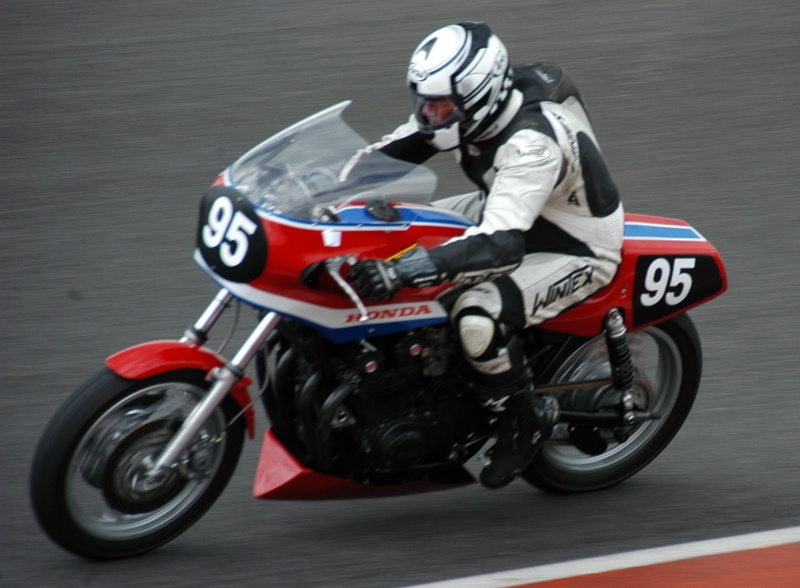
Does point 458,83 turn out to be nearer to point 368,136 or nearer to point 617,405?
point 617,405

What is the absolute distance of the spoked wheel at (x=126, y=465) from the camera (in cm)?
391

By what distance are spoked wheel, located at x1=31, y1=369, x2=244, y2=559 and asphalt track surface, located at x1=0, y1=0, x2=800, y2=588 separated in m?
0.14

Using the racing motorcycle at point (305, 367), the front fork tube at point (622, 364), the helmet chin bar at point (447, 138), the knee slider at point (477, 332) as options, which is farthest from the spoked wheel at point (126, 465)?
the front fork tube at point (622, 364)

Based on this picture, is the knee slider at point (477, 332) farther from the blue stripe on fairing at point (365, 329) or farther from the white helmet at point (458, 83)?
the white helmet at point (458, 83)

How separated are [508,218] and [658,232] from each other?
3.17ft

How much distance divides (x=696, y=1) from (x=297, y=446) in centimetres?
624

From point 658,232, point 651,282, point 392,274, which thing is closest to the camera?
point 392,274

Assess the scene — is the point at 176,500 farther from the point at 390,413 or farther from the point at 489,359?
the point at 489,359

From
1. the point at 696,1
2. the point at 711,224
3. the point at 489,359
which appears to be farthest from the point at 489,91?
the point at 696,1

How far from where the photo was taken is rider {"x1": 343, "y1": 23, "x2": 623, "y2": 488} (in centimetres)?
391

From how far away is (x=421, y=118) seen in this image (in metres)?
4.12

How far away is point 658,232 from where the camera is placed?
4.66 m

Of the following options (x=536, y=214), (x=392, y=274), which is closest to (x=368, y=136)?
(x=536, y=214)

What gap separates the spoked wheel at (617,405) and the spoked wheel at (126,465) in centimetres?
130
